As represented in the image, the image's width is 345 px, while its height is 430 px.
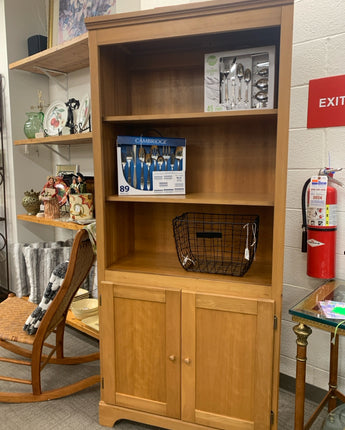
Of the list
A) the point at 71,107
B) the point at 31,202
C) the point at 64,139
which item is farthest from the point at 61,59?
the point at 31,202

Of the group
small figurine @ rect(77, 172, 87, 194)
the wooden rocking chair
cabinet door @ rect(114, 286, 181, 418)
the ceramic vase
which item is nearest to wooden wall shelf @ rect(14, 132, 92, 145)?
small figurine @ rect(77, 172, 87, 194)

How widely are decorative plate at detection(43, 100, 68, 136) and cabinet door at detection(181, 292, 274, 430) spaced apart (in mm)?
1732

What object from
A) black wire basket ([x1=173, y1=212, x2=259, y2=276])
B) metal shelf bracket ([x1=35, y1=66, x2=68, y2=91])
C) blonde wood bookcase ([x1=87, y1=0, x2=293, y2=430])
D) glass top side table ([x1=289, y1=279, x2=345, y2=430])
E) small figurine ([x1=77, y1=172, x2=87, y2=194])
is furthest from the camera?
metal shelf bracket ([x1=35, y1=66, x2=68, y2=91])

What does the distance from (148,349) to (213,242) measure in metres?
0.64

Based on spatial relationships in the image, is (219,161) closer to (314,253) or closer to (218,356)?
(314,253)

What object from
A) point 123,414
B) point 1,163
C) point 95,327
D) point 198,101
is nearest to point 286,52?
point 198,101

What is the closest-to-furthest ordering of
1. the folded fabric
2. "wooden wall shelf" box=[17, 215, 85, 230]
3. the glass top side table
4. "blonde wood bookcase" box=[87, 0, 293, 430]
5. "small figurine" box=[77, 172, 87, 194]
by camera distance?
the glass top side table → "blonde wood bookcase" box=[87, 0, 293, 430] → the folded fabric → "wooden wall shelf" box=[17, 215, 85, 230] → "small figurine" box=[77, 172, 87, 194]

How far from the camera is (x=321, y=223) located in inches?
66.6

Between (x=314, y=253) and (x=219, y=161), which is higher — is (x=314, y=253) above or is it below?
below

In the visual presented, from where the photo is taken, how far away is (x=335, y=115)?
5.60 feet

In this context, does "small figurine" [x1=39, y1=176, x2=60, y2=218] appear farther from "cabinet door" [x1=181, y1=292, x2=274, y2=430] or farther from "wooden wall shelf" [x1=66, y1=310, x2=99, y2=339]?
"cabinet door" [x1=181, y1=292, x2=274, y2=430]

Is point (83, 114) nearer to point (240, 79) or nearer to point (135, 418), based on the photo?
point (240, 79)

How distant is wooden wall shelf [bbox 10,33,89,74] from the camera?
231cm

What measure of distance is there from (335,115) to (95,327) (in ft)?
6.23
